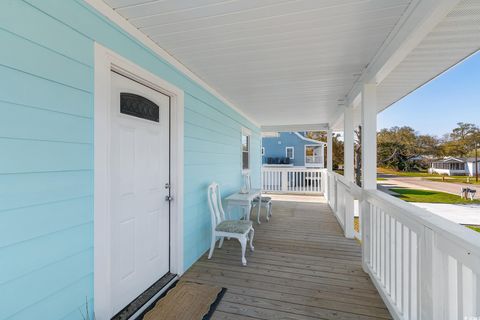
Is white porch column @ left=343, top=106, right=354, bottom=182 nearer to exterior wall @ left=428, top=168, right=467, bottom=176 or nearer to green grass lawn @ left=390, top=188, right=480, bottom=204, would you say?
green grass lawn @ left=390, top=188, right=480, bottom=204

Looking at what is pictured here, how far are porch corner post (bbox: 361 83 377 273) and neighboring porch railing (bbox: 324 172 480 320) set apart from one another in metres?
0.14

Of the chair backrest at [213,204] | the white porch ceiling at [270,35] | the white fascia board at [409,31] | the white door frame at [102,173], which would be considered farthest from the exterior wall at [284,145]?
the white door frame at [102,173]

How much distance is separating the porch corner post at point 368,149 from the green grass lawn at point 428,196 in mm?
367

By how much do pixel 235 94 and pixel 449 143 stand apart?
3.00 metres

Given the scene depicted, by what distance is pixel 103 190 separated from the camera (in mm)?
1624

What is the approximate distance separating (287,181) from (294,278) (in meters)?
6.45

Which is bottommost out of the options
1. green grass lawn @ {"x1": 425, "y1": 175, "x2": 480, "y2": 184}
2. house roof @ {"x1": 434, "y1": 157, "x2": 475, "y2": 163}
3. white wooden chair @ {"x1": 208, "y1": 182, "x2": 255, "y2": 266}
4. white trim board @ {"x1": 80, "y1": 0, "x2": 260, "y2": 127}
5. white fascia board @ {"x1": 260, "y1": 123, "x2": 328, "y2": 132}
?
white wooden chair @ {"x1": 208, "y1": 182, "x2": 255, "y2": 266}

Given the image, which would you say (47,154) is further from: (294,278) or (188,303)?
(294,278)

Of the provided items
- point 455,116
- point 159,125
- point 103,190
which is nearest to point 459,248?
point 455,116

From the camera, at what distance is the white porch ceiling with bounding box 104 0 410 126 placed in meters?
1.64

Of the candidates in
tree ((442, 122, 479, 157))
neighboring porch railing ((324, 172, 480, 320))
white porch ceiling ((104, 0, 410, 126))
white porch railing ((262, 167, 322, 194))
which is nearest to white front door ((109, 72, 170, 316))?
white porch ceiling ((104, 0, 410, 126))

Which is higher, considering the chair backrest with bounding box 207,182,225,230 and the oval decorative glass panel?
the oval decorative glass panel

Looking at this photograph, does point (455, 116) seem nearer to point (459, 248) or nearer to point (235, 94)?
point (459, 248)

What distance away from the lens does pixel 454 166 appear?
5.52 feet
